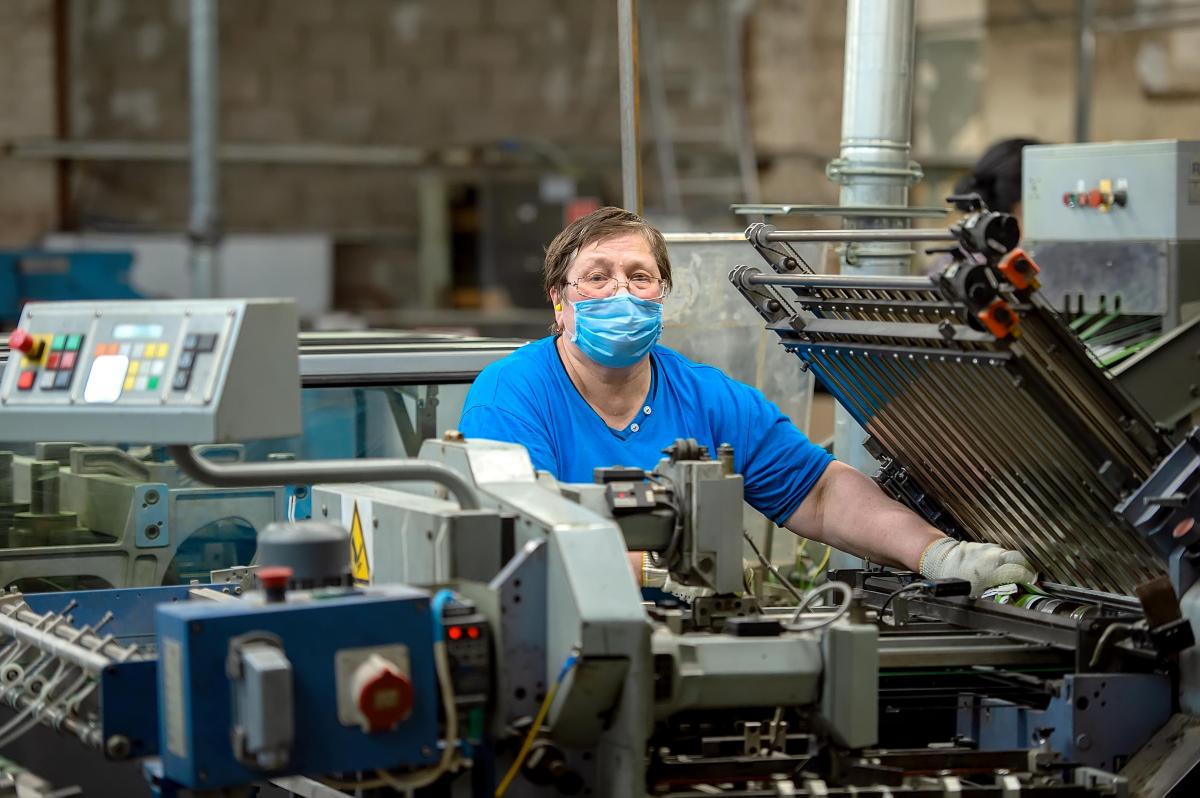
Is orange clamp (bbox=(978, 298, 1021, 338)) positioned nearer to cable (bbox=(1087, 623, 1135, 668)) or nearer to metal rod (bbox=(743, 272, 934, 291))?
metal rod (bbox=(743, 272, 934, 291))

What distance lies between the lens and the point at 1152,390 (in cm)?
438

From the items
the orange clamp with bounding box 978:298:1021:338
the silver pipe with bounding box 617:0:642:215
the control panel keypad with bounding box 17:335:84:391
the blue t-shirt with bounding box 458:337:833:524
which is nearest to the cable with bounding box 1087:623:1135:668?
the orange clamp with bounding box 978:298:1021:338

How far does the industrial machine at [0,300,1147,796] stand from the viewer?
219 cm

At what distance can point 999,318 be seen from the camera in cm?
249

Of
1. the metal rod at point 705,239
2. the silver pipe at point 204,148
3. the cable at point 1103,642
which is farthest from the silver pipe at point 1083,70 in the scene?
the cable at point 1103,642

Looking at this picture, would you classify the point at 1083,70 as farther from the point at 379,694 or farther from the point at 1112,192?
the point at 379,694

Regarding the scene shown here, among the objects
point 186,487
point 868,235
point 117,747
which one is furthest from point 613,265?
point 117,747

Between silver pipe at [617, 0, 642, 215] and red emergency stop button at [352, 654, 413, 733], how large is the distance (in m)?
2.00

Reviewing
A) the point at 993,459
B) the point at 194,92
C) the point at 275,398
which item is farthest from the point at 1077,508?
the point at 194,92

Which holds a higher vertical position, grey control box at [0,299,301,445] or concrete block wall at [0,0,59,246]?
concrete block wall at [0,0,59,246]

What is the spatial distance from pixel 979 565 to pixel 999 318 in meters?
0.71

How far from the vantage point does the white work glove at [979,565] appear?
9.97 ft

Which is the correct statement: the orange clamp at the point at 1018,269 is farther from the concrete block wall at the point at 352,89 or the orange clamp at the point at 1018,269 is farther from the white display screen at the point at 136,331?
the concrete block wall at the point at 352,89

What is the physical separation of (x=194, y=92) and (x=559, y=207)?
2855 millimetres
